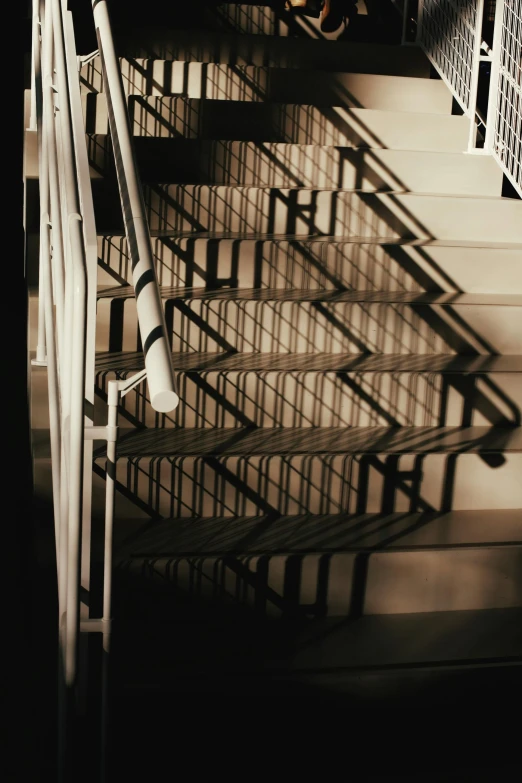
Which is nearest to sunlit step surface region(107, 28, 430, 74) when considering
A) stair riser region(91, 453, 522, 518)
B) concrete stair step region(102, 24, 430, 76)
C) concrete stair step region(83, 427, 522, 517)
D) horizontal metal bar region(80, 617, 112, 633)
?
concrete stair step region(102, 24, 430, 76)

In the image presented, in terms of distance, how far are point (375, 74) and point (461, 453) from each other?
202 centimetres

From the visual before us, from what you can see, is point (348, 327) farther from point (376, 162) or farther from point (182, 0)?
point (182, 0)

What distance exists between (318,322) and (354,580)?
821 millimetres

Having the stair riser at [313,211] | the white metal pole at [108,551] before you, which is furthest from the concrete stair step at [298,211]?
the white metal pole at [108,551]

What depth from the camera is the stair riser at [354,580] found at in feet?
6.50

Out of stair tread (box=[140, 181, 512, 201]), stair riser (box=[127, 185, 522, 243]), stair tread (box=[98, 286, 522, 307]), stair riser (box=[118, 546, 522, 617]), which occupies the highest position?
stair tread (box=[140, 181, 512, 201])

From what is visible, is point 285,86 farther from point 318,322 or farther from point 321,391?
point 321,391

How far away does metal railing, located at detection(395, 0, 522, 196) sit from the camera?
3.23 metres

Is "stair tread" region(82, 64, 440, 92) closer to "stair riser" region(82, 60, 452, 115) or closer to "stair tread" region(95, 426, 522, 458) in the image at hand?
"stair riser" region(82, 60, 452, 115)

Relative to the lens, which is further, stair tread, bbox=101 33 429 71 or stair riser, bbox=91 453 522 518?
stair tread, bbox=101 33 429 71

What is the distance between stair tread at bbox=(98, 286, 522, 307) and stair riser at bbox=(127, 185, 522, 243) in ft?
0.98

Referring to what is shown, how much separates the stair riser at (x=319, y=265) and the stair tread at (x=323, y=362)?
0.29 metres

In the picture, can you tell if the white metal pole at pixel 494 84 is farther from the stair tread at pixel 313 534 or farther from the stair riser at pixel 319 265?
the stair tread at pixel 313 534

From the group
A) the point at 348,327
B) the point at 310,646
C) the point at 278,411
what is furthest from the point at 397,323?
the point at 310,646
